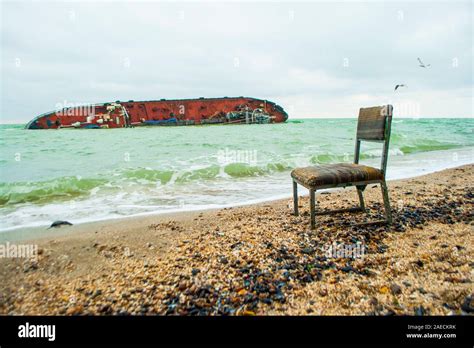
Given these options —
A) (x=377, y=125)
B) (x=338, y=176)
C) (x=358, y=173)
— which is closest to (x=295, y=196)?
(x=338, y=176)

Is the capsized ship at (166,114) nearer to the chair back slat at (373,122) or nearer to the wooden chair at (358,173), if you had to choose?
the chair back slat at (373,122)

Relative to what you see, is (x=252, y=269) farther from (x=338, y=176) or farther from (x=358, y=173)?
(x=358, y=173)

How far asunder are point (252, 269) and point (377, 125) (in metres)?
2.64

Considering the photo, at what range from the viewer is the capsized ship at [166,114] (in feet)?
161

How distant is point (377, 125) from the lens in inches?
137

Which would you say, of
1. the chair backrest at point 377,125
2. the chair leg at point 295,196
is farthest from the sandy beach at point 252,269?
the chair backrest at point 377,125

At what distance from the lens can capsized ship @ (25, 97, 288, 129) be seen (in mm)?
49094

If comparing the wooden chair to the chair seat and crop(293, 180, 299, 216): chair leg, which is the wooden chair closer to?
the chair seat

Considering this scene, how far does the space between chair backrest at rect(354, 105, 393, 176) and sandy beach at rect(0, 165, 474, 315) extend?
120 centimetres

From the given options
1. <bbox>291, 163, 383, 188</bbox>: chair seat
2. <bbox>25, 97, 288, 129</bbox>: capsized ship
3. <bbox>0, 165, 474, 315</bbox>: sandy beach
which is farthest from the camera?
<bbox>25, 97, 288, 129</bbox>: capsized ship

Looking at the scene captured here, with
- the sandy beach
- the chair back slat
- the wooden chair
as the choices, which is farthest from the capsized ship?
the sandy beach

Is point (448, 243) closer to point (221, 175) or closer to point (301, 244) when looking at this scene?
point (301, 244)
